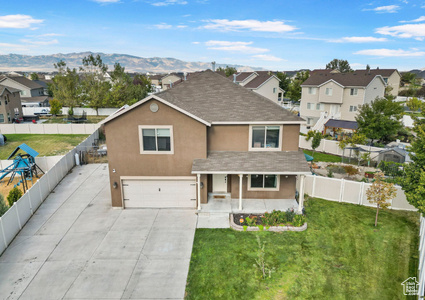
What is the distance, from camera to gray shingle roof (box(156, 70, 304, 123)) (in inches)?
627

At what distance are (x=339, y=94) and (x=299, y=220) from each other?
31.3 metres

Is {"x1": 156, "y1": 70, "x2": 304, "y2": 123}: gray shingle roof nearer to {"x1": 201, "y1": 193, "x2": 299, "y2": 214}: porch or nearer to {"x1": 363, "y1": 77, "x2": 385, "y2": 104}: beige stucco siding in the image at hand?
{"x1": 201, "y1": 193, "x2": 299, "y2": 214}: porch

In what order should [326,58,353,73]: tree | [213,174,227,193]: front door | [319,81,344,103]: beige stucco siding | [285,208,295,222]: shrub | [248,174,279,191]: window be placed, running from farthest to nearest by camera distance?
[326,58,353,73]: tree, [319,81,344,103]: beige stucco siding, [213,174,227,193]: front door, [248,174,279,191]: window, [285,208,295,222]: shrub

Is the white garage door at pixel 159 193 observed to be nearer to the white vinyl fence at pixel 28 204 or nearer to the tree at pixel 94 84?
the white vinyl fence at pixel 28 204

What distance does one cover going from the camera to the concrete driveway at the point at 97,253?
1019 cm

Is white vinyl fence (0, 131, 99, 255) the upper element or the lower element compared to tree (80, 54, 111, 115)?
lower

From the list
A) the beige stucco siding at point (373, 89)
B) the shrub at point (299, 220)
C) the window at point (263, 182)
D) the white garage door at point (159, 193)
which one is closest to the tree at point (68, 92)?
the white garage door at point (159, 193)

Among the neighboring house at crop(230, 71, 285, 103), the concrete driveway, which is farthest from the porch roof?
the neighboring house at crop(230, 71, 285, 103)

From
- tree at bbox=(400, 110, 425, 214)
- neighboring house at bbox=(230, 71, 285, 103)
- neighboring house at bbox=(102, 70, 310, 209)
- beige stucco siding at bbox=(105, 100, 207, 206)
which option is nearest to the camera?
tree at bbox=(400, 110, 425, 214)

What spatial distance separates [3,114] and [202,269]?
41299 mm

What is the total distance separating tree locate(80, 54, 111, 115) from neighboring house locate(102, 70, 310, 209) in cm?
3747

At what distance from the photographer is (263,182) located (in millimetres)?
16781

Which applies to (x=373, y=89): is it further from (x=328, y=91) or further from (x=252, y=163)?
(x=252, y=163)

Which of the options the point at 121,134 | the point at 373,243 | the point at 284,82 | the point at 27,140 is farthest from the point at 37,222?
the point at 284,82
